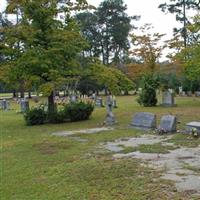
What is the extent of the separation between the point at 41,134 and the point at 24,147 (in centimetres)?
325

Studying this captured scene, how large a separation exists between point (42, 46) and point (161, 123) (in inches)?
294

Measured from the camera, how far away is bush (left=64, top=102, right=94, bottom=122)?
807 inches

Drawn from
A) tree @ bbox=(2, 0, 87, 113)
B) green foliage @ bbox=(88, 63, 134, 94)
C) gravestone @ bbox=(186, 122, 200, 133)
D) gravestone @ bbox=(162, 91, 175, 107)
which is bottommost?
gravestone @ bbox=(186, 122, 200, 133)

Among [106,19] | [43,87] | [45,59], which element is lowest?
[43,87]

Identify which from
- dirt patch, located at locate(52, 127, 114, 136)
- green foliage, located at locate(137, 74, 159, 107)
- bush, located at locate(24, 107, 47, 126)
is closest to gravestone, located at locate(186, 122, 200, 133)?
dirt patch, located at locate(52, 127, 114, 136)

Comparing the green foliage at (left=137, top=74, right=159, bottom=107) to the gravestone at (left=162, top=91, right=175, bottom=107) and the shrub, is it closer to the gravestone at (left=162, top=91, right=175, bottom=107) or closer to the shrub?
the shrub

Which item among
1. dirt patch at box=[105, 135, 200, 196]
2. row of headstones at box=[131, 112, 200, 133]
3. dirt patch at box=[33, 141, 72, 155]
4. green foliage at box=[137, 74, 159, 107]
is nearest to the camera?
dirt patch at box=[105, 135, 200, 196]

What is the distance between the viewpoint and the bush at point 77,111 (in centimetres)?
2050

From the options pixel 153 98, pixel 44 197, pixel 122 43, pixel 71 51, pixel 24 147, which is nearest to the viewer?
pixel 44 197

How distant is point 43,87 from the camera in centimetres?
1845

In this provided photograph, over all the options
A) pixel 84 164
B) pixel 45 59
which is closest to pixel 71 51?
pixel 45 59

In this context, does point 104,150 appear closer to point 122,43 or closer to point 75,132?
point 75,132

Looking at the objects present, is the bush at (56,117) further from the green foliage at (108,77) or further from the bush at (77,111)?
the green foliage at (108,77)

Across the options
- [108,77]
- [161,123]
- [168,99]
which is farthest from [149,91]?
[161,123]
